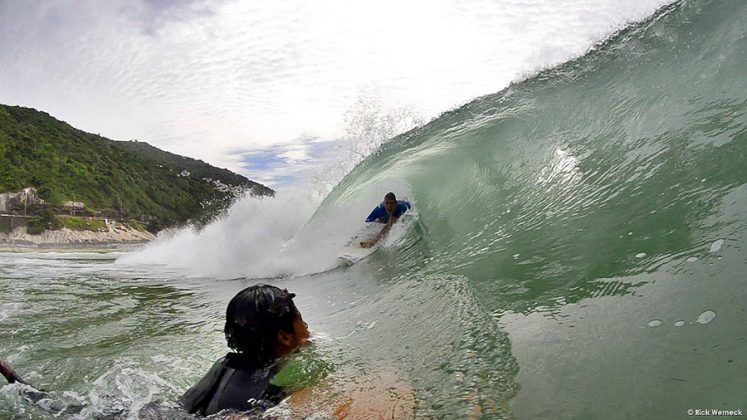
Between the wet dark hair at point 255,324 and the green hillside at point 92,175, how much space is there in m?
48.2

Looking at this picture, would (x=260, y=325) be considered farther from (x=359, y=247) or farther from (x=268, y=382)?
(x=359, y=247)

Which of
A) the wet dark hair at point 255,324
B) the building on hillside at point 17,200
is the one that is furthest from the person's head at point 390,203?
the building on hillside at point 17,200

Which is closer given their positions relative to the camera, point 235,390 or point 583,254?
point 235,390

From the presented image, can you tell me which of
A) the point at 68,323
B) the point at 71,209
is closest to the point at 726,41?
the point at 68,323

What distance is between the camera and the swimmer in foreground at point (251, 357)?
2.42 meters

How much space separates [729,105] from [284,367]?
446 cm

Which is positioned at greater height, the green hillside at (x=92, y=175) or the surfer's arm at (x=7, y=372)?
the green hillside at (x=92, y=175)

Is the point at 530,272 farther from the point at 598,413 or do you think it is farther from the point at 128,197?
the point at 128,197

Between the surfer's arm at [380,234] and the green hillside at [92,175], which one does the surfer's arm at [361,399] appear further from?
the green hillside at [92,175]

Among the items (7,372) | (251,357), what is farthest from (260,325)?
(7,372)

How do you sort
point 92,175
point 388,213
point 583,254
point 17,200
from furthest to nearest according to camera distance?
1. point 92,175
2. point 17,200
3. point 388,213
4. point 583,254

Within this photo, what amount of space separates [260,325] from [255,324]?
25 mm

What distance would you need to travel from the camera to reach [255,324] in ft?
8.48

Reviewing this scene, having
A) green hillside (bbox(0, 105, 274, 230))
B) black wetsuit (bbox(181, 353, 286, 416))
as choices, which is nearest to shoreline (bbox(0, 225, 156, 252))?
green hillside (bbox(0, 105, 274, 230))
